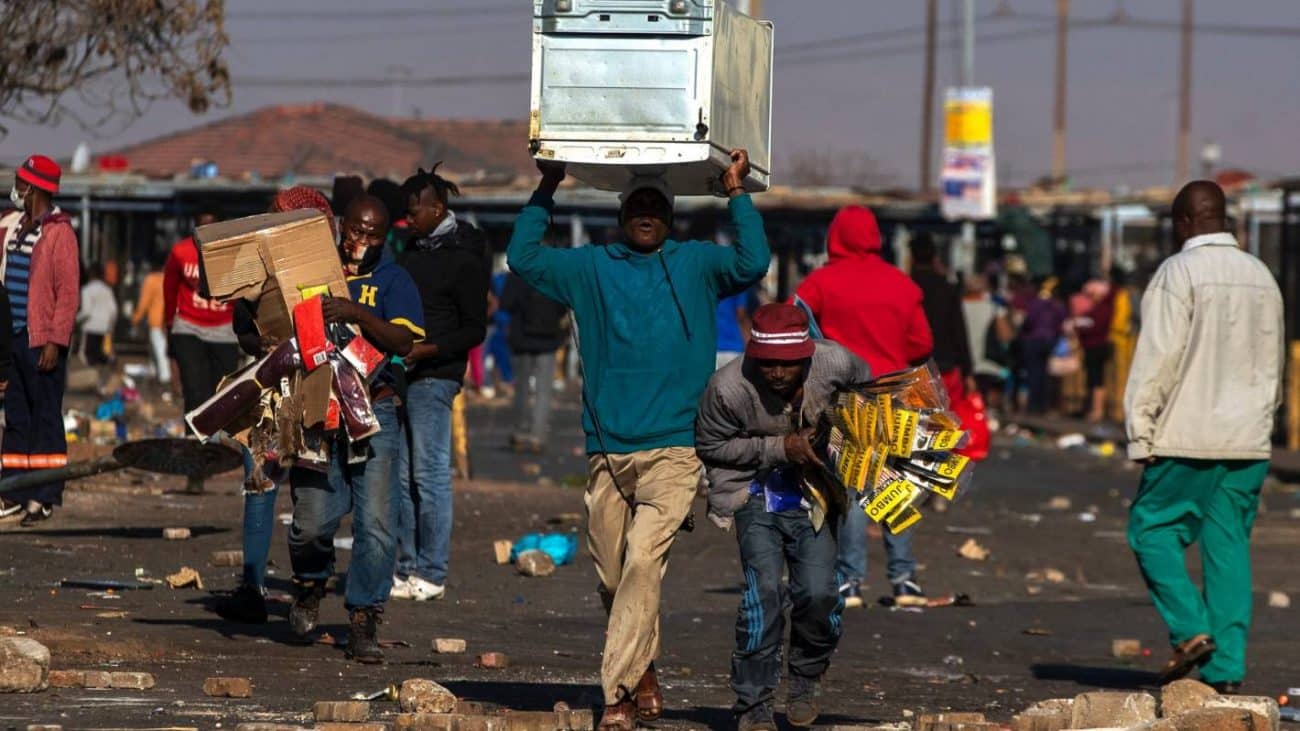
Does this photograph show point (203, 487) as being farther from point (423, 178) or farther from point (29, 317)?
point (423, 178)

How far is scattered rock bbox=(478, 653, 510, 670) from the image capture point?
28.6ft

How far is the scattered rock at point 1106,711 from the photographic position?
24.3ft

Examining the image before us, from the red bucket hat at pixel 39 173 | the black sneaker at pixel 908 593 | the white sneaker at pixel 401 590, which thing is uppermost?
the red bucket hat at pixel 39 173

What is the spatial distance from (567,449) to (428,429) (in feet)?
39.0

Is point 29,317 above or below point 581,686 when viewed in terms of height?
above

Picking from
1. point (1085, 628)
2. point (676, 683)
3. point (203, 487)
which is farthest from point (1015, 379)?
point (676, 683)

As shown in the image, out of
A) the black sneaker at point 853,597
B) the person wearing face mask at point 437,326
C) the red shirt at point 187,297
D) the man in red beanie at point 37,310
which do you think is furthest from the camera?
the red shirt at point 187,297

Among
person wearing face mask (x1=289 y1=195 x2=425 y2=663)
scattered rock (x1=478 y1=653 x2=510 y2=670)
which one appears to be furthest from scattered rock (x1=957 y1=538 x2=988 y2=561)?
person wearing face mask (x1=289 y1=195 x2=425 y2=663)

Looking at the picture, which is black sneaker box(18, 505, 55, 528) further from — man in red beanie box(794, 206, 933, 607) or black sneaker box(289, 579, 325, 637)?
man in red beanie box(794, 206, 933, 607)

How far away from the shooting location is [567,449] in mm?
22250

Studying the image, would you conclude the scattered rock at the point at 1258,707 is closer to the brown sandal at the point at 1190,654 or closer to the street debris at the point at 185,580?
the brown sandal at the point at 1190,654

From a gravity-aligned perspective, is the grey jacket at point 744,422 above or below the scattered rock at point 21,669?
above

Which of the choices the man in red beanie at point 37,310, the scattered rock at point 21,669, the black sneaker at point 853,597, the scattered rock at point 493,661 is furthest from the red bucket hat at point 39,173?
the scattered rock at point 21,669

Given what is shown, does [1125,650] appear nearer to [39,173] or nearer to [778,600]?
[778,600]
